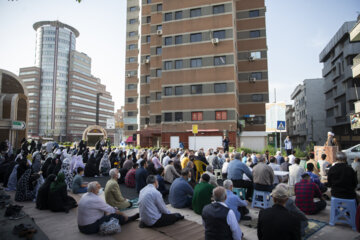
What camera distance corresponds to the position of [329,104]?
50.4 metres

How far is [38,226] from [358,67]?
25133 mm

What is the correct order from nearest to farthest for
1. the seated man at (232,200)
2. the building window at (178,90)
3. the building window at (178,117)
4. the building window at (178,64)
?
the seated man at (232,200) → the building window at (178,117) → the building window at (178,90) → the building window at (178,64)

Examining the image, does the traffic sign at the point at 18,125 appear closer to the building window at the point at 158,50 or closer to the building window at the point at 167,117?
the building window at the point at 167,117

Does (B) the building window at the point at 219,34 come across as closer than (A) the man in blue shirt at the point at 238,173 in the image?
No

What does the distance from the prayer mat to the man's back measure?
2.76 m

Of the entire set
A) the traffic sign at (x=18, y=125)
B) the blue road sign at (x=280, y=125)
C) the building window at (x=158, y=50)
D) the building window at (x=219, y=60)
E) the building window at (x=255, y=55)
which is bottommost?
the blue road sign at (x=280, y=125)

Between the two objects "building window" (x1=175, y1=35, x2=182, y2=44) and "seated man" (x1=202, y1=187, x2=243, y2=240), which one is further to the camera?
"building window" (x1=175, y1=35, x2=182, y2=44)

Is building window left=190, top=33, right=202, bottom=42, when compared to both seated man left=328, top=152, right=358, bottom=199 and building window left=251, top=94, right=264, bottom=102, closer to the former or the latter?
building window left=251, top=94, right=264, bottom=102

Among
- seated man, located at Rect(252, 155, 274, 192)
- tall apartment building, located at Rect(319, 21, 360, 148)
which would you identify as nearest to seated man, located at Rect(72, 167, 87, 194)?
seated man, located at Rect(252, 155, 274, 192)

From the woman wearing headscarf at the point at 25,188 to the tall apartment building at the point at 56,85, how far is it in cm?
10699

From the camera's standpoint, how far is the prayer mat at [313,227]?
17.7 ft

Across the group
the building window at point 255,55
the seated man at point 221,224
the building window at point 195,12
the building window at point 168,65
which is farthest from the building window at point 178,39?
the seated man at point 221,224

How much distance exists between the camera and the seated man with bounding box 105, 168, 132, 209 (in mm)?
6934

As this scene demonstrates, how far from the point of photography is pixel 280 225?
10.2 feet
